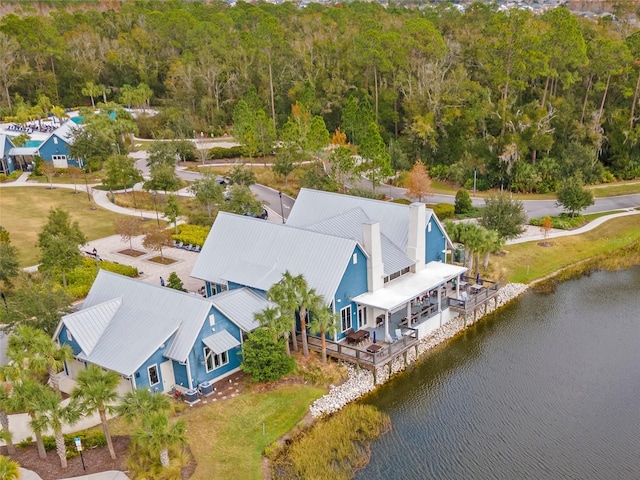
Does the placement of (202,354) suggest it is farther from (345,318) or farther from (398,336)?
(398,336)

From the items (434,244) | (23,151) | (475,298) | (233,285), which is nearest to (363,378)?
(233,285)

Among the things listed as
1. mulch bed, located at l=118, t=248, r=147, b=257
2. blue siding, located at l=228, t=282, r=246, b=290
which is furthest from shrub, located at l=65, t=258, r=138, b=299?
blue siding, located at l=228, t=282, r=246, b=290

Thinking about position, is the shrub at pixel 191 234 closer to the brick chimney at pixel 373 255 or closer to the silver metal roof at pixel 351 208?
the silver metal roof at pixel 351 208

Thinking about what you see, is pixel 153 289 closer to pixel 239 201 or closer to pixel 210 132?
pixel 239 201

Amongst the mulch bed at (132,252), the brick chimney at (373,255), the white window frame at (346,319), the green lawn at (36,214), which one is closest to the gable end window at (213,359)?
the white window frame at (346,319)

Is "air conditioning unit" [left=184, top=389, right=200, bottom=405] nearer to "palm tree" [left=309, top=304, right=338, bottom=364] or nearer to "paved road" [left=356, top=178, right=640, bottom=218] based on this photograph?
"palm tree" [left=309, top=304, right=338, bottom=364]

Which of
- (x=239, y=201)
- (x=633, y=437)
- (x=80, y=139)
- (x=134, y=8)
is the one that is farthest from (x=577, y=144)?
(x=134, y=8)

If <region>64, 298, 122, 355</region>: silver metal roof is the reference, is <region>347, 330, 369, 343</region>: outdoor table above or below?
below
